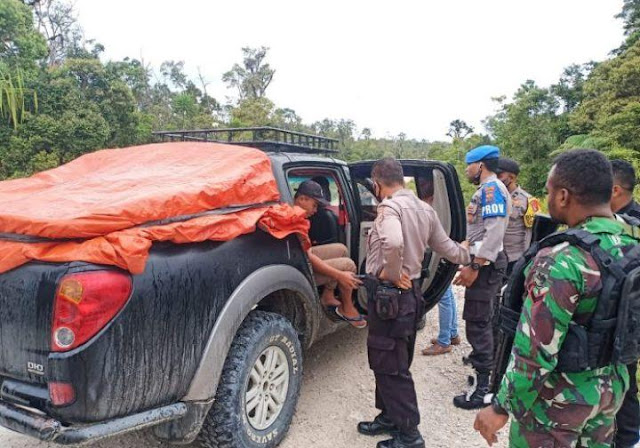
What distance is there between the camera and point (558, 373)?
171 centimetres

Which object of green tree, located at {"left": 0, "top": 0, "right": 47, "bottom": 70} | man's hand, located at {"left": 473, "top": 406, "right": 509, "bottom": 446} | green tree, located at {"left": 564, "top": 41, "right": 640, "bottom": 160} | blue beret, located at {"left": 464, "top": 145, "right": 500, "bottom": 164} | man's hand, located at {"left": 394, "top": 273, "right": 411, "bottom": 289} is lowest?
man's hand, located at {"left": 473, "top": 406, "right": 509, "bottom": 446}

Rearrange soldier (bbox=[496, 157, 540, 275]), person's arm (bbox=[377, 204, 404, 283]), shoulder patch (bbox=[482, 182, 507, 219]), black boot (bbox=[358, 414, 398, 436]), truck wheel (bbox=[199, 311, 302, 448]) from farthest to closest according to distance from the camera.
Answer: soldier (bbox=[496, 157, 540, 275]) → shoulder patch (bbox=[482, 182, 507, 219]) → black boot (bbox=[358, 414, 398, 436]) → person's arm (bbox=[377, 204, 404, 283]) → truck wheel (bbox=[199, 311, 302, 448])

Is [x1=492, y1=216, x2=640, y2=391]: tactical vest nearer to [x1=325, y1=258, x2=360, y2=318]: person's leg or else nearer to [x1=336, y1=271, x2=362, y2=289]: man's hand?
[x1=336, y1=271, x2=362, y2=289]: man's hand

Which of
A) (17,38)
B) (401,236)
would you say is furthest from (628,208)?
(17,38)

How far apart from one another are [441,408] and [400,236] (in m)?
1.61

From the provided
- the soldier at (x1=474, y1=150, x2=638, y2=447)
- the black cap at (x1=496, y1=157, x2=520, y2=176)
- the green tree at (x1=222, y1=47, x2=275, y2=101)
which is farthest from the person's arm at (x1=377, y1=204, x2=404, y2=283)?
the green tree at (x1=222, y1=47, x2=275, y2=101)

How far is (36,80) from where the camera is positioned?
19.8 m

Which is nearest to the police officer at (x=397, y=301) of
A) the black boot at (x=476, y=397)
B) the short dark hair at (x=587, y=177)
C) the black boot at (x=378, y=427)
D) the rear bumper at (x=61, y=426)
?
the black boot at (x=378, y=427)

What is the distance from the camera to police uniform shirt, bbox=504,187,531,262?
4.20m

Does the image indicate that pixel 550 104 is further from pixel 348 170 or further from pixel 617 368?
pixel 617 368

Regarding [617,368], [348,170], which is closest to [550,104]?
[348,170]

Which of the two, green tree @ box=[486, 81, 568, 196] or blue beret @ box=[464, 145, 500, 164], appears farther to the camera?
green tree @ box=[486, 81, 568, 196]

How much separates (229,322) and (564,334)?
156 cm

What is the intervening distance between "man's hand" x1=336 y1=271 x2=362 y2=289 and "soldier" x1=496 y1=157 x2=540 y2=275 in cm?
164
